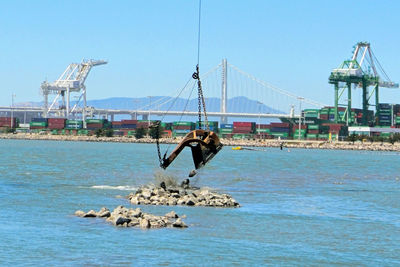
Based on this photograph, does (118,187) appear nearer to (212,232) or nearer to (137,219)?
(137,219)

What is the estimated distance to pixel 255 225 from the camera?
3106 cm

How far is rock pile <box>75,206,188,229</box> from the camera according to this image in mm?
28947

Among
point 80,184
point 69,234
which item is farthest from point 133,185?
point 69,234

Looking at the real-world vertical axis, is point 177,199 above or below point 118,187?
above

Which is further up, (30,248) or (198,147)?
(198,147)

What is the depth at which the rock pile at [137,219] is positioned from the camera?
28.9 m

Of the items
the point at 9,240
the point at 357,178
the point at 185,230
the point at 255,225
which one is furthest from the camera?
the point at 357,178

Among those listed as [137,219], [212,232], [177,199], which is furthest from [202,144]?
[212,232]

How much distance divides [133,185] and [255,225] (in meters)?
20.1

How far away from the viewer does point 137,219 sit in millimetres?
29516

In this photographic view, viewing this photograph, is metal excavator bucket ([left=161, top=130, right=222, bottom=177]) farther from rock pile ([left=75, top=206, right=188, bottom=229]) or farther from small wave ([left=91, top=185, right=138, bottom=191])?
small wave ([left=91, top=185, right=138, bottom=191])

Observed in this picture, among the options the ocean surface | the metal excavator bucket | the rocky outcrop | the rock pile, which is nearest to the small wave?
the ocean surface

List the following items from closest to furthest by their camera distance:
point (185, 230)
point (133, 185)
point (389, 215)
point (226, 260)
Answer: point (226, 260) → point (185, 230) → point (389, 215) → point (133, 185)

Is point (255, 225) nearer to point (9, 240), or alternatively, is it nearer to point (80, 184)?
point (9, 240)
